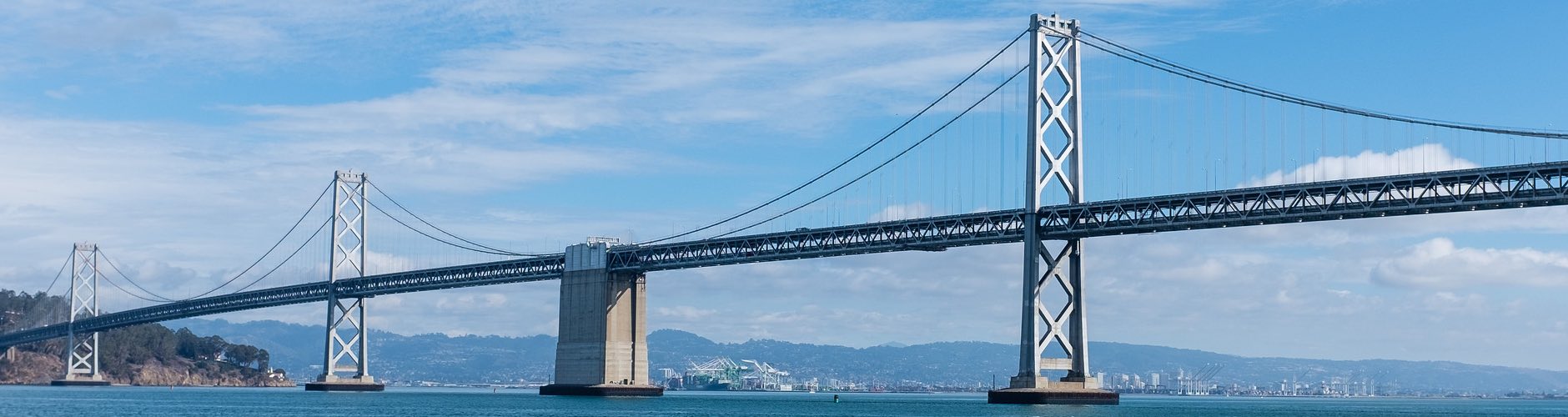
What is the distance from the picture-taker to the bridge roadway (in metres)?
51.0

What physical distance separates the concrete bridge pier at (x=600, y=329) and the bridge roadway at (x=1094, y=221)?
120 centimetres

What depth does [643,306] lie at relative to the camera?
83938mm

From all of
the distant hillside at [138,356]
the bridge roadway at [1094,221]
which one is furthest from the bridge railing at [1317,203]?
the distant hillside at [138,356]

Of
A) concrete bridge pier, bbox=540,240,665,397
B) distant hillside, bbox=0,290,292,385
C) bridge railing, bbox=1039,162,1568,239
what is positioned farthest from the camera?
distant hillside, bbox=0,290,292,385

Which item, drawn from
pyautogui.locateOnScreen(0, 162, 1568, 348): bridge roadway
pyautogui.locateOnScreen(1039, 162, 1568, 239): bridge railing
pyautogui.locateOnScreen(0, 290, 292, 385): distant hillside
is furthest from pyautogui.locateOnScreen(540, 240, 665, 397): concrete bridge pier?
pyautogui.locateOnScreen(0, 290, 292, 385): distant hillside

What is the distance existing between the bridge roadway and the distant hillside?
76.5m

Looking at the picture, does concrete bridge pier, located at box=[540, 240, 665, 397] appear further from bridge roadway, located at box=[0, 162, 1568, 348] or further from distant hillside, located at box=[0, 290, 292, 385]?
distant hillside, located at box=[0, 290, 292, 385]

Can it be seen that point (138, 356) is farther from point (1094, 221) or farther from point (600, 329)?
point (1094, 221)

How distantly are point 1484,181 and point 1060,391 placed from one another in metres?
15.0

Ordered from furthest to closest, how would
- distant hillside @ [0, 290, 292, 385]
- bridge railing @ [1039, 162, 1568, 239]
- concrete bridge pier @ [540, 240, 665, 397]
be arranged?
1. distant hillside @ [0, 290, 292, 385]
2. concrete bridge pier @ [540, 240, 665, 397]
3. bridge railing @ [1039, 162, 1568, 239]

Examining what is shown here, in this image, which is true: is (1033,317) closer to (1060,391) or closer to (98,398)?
(1060,391)

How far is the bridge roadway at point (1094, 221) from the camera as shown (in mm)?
51000

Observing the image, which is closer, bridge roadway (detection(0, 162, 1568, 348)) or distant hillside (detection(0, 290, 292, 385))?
bridge roadway (detection(0, 162, 1568, 348))

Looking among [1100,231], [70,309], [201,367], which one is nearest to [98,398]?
[1100,231]
